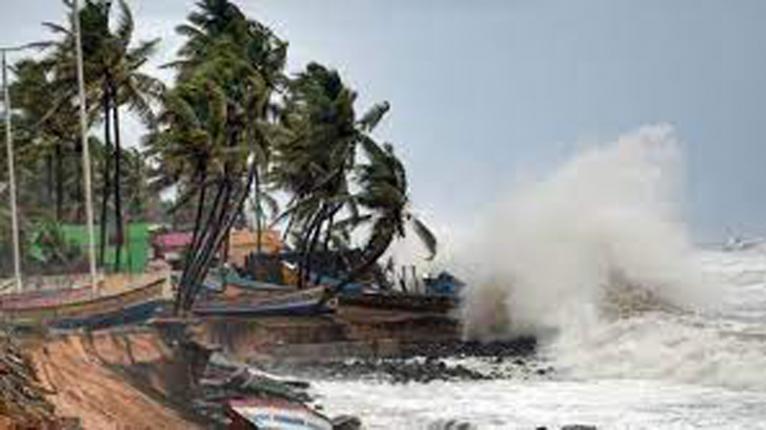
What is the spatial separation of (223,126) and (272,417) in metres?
15.2

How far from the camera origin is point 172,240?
192ft

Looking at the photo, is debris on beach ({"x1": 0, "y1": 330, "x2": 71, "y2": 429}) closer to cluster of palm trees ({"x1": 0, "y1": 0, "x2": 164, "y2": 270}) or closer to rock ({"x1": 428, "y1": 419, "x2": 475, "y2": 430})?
rock ({"x1": 428, "y1": 419, "x2": 475, "y2": 430})

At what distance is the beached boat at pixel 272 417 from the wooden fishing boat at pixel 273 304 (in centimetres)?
1679

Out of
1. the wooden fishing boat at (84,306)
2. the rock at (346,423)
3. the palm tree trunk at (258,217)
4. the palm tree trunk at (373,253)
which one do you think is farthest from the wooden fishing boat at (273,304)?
the rock at (346,423)

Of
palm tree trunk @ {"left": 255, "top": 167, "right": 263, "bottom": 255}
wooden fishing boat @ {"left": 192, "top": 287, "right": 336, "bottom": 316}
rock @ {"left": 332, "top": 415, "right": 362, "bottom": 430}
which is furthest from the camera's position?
palm tree trunk @ {"left": 255, "top": 167, "right": 263, "bottom": 255}

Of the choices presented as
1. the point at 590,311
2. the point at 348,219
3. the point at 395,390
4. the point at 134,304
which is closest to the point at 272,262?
the point at 348,219

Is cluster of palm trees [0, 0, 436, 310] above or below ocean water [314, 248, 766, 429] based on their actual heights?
above

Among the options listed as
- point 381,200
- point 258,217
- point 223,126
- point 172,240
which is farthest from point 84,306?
point 172,240

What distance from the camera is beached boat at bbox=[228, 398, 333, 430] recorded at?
773 inches

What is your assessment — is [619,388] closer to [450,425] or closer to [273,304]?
[450,425]

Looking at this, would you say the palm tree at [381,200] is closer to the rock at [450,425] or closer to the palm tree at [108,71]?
the palm tree at [108,71]

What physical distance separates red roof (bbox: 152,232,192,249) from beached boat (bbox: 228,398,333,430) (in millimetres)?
36396

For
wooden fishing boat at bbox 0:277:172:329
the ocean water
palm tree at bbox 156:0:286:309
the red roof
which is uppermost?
palm tree at bbox 156:0:286:309

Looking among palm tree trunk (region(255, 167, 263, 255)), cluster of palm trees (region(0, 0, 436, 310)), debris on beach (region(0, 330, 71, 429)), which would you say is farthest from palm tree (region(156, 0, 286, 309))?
debris on beach (region(0, 330, 71, 429))
